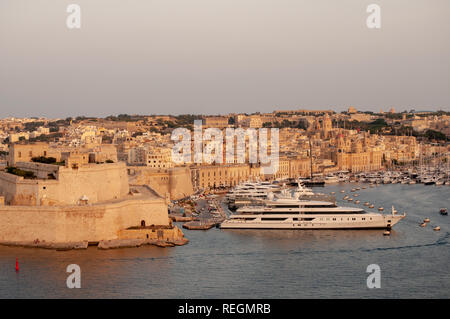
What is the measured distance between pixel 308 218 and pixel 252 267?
532 cm

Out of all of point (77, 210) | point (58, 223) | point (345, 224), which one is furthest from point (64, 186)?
point (345, 224)

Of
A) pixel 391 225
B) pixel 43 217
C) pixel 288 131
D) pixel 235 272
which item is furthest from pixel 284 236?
pixel 288 131

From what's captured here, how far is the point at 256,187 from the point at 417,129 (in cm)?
4830

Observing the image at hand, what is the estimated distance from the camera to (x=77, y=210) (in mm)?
19406

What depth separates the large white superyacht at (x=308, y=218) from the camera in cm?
2234

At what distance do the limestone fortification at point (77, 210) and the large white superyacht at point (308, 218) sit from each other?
2504mm

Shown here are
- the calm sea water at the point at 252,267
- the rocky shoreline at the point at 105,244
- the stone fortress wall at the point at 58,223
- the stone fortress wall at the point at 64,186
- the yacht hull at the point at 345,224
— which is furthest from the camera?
the yacht hull at the point at 345,224

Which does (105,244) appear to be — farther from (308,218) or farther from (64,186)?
(308,218)

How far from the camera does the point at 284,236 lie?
21.4 meters

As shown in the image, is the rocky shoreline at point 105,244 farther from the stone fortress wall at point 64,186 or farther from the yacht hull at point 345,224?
the yacht hull at point 345,224

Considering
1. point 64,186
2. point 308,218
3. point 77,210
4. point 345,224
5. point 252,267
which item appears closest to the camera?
point 252,267

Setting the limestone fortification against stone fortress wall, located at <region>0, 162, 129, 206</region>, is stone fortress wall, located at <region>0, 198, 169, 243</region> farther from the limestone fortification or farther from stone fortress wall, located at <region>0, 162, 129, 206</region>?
stone fortress wall, located at <region>0, 162, 129, 206</region>

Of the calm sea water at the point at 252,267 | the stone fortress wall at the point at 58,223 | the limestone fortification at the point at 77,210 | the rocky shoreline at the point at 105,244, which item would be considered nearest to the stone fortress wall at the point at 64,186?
the limestone fortification at the point at 77,210
